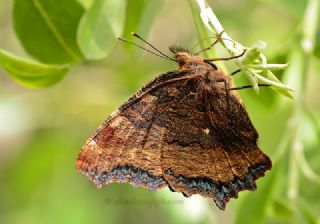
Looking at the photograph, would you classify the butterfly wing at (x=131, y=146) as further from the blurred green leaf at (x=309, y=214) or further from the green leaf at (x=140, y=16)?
the blurred green leaf at (x=309, y=214)

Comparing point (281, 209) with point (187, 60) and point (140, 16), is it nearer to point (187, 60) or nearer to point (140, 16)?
point (187, 60)

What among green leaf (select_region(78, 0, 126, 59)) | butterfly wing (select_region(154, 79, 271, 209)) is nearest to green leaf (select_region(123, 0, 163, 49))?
green leaf (select_region(78, 0, 126, 59))

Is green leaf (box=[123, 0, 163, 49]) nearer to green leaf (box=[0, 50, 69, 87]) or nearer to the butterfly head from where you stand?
the butterfly head

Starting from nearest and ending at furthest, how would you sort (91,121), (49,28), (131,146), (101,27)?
(101,27) → (131,146) → (49,28) → (91,121)

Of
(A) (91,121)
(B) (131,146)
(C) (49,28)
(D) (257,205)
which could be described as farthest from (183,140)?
(A) (91,121)

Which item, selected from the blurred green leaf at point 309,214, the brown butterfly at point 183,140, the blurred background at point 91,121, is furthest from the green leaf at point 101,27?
the blurred background at point 91,121
